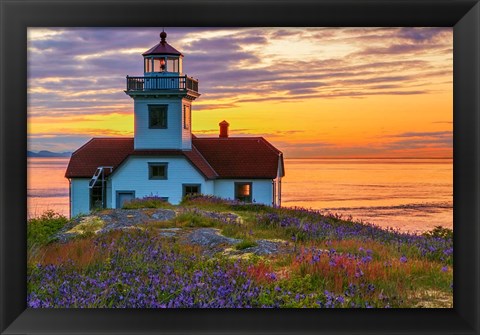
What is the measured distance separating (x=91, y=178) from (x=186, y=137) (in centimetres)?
398

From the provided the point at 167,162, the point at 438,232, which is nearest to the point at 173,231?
the point at 438,232

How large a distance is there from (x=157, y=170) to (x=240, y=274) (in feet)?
55.0

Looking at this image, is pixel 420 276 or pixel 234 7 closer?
pixel 234 7

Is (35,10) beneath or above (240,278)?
above

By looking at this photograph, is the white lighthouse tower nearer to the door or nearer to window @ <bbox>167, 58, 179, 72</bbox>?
window @ <bbox>167, 58, 179, 72</bbox>

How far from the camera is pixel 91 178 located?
2383cm

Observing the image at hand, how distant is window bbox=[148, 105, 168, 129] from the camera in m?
23.3

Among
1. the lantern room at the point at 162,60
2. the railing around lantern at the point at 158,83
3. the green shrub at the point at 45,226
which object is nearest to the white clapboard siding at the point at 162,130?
the railing around lantern at the point at 158,83

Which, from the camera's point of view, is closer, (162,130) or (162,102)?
(162,102)

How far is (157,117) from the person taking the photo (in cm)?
2341

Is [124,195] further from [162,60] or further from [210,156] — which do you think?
[162,60]

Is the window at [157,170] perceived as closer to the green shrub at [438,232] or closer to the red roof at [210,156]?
the red roof at [210,156]

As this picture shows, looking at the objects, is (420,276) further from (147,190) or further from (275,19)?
(147,190)

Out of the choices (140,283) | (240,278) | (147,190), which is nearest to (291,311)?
(240,278)
